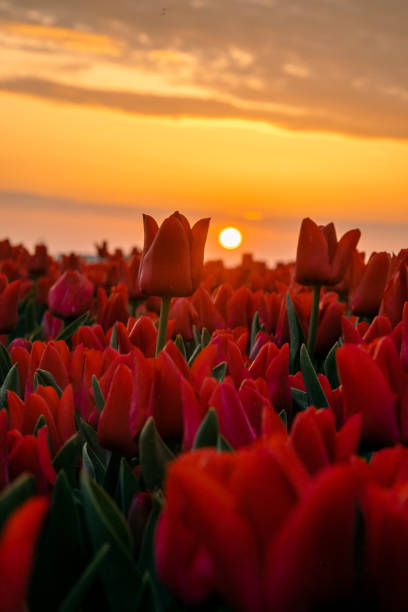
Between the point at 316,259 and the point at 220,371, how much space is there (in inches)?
43.6

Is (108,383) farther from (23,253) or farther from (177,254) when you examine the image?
(23,253)

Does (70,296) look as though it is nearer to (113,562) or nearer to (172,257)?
(172,257)

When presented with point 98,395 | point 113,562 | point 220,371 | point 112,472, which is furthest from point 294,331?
point 113,562

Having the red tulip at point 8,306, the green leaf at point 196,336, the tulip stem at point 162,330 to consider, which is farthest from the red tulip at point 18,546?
the red tulip at point 8,306

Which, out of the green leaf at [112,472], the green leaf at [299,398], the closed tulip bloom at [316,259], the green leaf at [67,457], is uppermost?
the closed tulip bloom at [316,259]

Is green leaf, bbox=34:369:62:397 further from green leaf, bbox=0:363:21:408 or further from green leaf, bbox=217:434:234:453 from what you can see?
green leaf, bbox=217:434:234:453

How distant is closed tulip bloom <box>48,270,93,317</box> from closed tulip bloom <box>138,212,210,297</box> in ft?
4.47

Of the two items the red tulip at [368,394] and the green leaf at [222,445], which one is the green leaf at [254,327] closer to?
the red tulip at [368,394]

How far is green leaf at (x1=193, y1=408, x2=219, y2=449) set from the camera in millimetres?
967

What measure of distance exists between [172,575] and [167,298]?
1.21 metres

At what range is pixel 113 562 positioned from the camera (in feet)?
2.71

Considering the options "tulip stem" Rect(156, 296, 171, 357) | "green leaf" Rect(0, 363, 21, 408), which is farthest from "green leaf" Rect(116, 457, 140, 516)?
"tulip stem" Rect(156, 296, 171, 357)

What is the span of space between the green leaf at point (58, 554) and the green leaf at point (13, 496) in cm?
5

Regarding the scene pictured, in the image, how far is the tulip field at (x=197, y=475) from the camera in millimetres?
640
